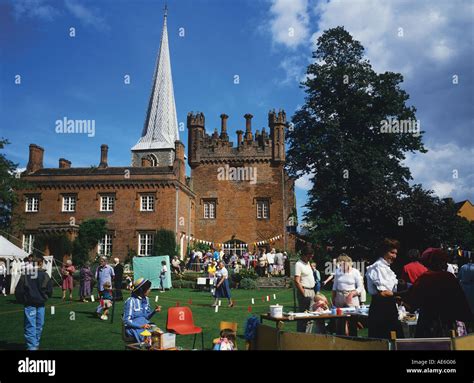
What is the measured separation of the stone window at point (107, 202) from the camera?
112 feet

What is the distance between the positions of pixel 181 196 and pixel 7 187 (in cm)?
1430

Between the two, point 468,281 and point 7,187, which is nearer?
point 468,281

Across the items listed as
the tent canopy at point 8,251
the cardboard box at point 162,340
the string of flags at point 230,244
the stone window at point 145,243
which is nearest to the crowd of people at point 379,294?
the cardboard box at point 162,340

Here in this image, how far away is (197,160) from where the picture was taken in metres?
39.8

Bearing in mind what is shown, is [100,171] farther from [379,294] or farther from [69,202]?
[379,294]

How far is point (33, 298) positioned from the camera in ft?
24.7

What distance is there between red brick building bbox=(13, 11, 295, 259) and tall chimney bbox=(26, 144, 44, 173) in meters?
0.09

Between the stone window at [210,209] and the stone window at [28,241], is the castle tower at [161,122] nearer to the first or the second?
the stone window at [210,209]

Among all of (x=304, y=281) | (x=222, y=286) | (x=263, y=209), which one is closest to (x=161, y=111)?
(x=263, y=209)

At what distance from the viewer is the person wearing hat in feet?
21.6

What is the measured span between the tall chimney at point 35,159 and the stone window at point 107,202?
25.3 feet
